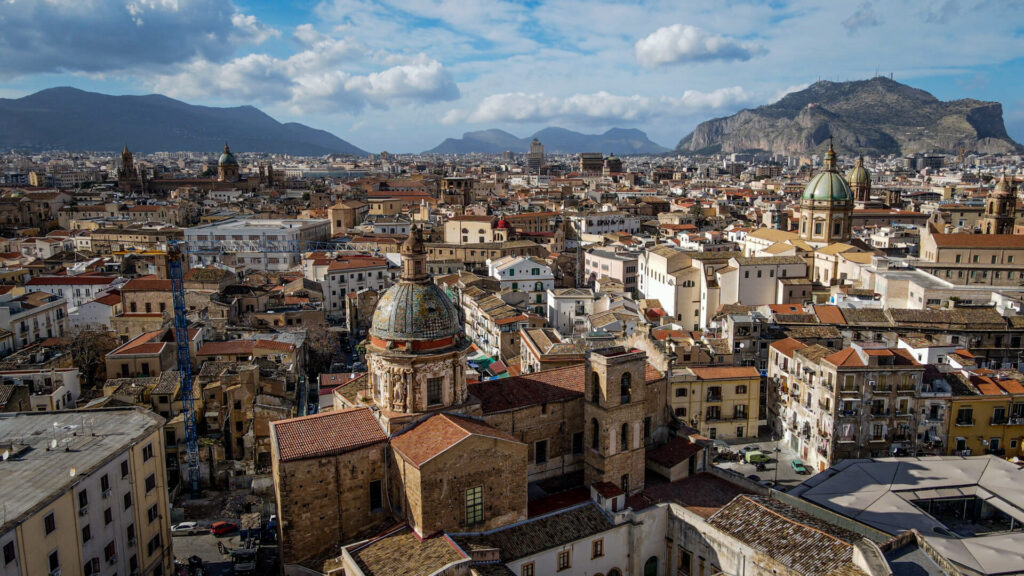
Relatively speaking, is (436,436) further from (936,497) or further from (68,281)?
(68,281)

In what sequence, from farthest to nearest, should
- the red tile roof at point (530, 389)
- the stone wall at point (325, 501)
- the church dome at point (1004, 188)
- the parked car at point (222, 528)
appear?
1. the church dome at point (1004, 188)
2. the parked car at point (222, 528)
3. the red tile roof at point (530, 389)
4. the stone wall at point (325, 501)

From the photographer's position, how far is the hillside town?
22.7 meters

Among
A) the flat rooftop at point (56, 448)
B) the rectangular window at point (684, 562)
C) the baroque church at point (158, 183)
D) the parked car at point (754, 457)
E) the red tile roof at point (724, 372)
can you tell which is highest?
the baroque church at point (158, 183)

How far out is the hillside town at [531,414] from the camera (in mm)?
22734

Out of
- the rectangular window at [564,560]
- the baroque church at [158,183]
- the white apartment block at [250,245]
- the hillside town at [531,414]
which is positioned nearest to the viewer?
the hillside town at [531,414]

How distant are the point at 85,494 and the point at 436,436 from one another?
10.8 meters

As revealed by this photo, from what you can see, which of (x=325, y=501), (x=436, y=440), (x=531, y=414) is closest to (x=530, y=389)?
(x=531, y=414)

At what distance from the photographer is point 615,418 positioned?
26.6 meters

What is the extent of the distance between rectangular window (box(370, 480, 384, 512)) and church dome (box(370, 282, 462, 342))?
4715 mm

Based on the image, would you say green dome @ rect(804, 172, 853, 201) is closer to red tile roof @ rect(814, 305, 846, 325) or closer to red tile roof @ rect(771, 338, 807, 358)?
red tile roof @ rect(814, 305, 846, 325)

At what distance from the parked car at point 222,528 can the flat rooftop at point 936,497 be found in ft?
71.8

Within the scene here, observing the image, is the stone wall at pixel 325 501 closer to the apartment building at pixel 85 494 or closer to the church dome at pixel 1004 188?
the apartment building at pixel 85 494

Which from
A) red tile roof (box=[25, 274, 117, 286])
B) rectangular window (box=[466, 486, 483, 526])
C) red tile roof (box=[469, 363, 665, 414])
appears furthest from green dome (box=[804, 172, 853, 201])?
red tile roof (box=[25, 274, 117, 286])

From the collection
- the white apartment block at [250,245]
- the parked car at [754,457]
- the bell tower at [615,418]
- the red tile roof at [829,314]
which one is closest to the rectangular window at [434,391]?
the bell tower at [615,418]
